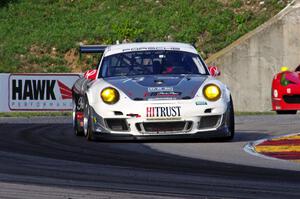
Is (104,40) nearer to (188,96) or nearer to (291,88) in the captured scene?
(291,88)

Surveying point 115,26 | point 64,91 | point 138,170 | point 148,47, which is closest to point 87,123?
point 148,47

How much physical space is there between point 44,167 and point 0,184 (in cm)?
144

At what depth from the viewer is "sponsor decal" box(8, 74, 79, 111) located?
26.0 metres

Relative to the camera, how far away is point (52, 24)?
36531 mm

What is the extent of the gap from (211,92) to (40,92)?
13252 millimetres

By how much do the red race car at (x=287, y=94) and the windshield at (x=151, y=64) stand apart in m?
8.72

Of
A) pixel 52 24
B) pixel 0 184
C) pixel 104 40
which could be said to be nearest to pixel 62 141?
pixel 0 184

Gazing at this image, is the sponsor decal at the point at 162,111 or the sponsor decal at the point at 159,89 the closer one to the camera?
the sponsor decal at the point at 162,111

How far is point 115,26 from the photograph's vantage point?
34.9 meters

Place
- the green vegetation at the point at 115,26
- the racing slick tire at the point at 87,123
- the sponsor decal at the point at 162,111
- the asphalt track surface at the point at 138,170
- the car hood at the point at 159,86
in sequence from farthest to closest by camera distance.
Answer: the green vegetation at the point at 115,26, the racing slick tire at the point at 87,123, the car hood at the point at 159,86, the sponsor decal at the point at 162,111, the asphalt track surface at the point at 138,170

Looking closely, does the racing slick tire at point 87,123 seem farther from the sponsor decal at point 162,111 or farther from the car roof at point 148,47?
the car roof at point 148,47

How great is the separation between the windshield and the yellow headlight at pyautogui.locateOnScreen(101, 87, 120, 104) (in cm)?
87

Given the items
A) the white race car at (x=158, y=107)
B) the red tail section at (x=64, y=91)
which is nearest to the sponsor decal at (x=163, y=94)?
the white race car at (x=158, y=107)

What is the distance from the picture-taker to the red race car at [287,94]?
76.4 feet
